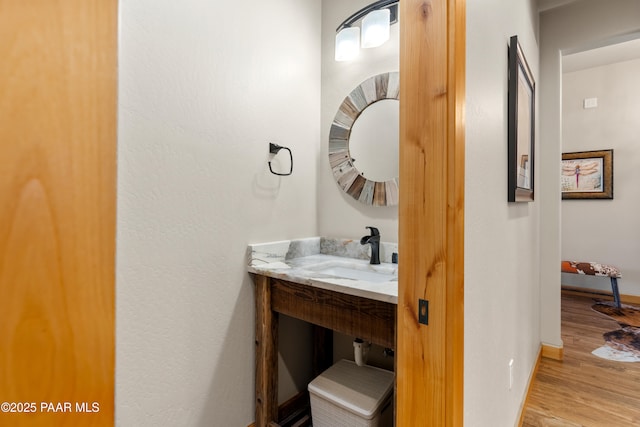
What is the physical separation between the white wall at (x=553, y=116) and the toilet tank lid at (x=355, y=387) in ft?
5.62

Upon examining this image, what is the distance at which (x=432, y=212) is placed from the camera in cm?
73

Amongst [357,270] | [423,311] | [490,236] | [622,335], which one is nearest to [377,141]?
[357,270]

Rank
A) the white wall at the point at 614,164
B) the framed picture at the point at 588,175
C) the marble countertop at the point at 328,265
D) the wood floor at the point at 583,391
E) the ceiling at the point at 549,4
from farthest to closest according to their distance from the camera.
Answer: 1. the framed picture at the point at 588,175
2. the white wall at the point at 614,164
3. the ceiling at the point at 549,4
4. the wood floor at the point at 583,391
5. the marble countertop at the point at 328,265

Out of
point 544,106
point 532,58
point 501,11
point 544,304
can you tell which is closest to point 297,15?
point 501,11

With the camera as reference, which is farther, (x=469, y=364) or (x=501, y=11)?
(x=501, y=11)

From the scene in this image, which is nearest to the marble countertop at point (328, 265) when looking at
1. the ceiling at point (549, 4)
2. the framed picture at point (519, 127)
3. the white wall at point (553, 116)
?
the framed picture at point (519, 127)

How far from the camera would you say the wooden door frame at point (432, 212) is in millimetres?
716

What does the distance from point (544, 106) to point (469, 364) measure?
236 centimetres

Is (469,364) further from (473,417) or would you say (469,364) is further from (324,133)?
(324,133)

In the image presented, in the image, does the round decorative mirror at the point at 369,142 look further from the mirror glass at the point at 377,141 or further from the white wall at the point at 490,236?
the white wall at the point at 490,236

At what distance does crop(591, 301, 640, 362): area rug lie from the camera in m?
2.40

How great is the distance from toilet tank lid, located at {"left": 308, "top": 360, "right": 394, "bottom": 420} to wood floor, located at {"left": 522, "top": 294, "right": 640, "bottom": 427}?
89 centimetres

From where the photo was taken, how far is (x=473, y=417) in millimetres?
904

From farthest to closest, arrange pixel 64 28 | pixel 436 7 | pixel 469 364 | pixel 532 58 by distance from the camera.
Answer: pixel 532 58 < pixel 469 364 < pixel 436 7 < pixel 64 28
